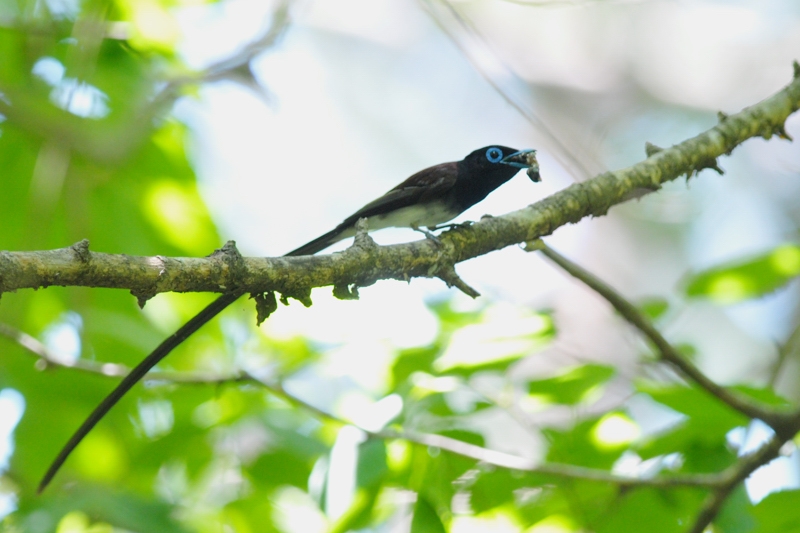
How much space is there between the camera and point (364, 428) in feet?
10.0

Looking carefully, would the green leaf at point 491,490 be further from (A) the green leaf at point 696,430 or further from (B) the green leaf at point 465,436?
(A) the green leaf at point 696,430

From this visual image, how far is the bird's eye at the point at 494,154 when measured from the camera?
462cm

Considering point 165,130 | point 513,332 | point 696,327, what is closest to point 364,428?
point 513,332

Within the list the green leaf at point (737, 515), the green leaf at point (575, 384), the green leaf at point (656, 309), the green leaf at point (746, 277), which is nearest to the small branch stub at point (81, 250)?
the green leaf at point (575, 384)

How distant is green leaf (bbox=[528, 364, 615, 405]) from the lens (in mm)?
3283

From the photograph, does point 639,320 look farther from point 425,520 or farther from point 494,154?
point 494,154

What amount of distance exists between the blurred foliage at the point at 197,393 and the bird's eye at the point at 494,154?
1.19 metres

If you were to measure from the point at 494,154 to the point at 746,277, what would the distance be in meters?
1.70

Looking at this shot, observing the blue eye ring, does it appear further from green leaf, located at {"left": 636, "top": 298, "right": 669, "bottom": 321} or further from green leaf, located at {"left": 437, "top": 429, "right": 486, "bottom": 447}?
green leaf, located at {"left": 437, "top": 429, "right": 486, "bottom": 447}

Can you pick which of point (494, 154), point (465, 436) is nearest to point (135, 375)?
point (465, 436)

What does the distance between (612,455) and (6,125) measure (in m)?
3.46

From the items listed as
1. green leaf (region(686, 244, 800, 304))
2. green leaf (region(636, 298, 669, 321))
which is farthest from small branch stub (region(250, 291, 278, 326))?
green leaf (region(686, 244, 800, 304))

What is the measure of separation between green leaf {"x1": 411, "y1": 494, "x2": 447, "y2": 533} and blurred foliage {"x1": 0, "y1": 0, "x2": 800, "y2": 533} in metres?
0.01

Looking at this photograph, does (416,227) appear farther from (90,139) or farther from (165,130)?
(90,139)
